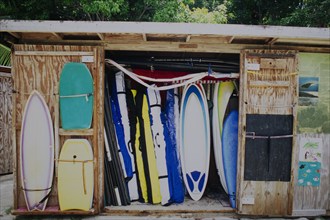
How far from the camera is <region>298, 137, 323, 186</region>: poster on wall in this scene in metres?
3.69

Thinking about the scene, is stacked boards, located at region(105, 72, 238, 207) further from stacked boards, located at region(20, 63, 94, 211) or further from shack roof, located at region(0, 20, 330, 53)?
shack roof, located at region(0, 20, 330, 53)

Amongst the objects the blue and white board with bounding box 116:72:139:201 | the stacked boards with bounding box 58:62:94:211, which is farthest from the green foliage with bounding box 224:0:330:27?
the stacked boards with bounding box 58:62:94:211

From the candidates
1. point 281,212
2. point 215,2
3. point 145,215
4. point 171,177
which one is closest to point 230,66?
point 171,177

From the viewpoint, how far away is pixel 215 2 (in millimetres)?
17516

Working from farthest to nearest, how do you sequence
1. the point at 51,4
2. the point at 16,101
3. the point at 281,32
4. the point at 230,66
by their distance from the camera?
the point at 51,4
the point at 230,66
the point at 16,101
the point at 281,32

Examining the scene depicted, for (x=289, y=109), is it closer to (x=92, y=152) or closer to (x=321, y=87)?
(x=321, y=87)

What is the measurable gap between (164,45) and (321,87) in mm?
2194

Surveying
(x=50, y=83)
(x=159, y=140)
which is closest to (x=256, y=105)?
(x=159, y=140)

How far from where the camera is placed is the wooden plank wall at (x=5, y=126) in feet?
18.8

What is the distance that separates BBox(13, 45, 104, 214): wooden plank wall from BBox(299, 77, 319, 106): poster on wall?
2.68m

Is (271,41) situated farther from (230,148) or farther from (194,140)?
(194,140)

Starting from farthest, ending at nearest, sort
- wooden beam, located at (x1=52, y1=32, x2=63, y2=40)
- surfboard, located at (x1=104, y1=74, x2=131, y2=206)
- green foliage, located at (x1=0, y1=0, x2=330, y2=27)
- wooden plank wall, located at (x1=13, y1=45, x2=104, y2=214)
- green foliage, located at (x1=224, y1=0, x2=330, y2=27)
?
1. green foliage, located at (x1=224, y1=0, x2=330, y2=27)
2. green foliage, located at (x1=0, y1=0, x2=330, y2=27)
3. surfboard, located at (x1=104, y1=74, x2=131, y2=206)
4. wooden plank wall, located at (x1=13, y1=45, x2=104, y2=214)
5. wooden beam, located at (x1=52, y1=32, x2=63, y2=40)

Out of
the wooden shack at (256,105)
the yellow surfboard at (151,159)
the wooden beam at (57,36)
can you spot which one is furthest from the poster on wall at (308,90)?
the wooden beam at (57,36)

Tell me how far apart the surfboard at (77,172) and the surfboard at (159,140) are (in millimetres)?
986
